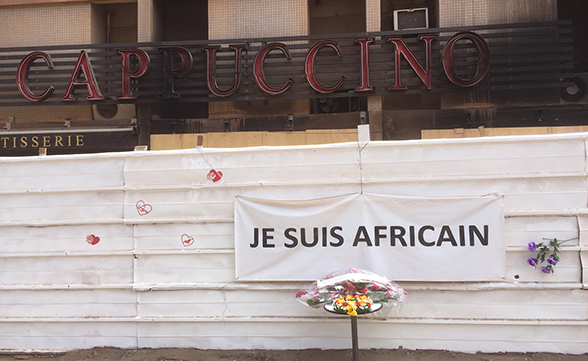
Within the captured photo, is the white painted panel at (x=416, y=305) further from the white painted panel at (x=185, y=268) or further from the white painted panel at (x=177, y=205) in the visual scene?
the white painted panel at (x=177, y=205)

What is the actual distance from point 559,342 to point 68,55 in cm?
1239

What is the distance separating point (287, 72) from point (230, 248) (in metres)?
7.10

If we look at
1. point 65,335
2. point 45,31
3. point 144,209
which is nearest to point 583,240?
point 144,209

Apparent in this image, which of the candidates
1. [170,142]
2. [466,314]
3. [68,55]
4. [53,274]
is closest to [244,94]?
[170,142]

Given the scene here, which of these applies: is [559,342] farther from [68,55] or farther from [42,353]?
[68,55]

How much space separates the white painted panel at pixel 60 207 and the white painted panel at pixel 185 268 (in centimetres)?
75

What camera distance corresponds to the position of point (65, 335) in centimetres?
544

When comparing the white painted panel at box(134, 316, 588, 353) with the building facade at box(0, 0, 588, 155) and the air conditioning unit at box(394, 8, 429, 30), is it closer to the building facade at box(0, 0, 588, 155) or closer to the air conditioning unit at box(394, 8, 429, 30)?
the building facade at box(0, 0, 588, 155)

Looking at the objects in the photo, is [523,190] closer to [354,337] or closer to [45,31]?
[354,337]

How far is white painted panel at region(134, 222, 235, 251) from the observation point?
17.1 feet

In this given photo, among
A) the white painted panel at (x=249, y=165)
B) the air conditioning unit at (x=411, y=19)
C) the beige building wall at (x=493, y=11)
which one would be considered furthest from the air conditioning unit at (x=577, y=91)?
the white painted panel at (x=249, y=165)

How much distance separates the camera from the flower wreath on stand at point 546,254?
4.73 meters

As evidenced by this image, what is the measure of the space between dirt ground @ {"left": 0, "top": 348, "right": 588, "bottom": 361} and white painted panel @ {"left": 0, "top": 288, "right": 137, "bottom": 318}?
1.57 ft

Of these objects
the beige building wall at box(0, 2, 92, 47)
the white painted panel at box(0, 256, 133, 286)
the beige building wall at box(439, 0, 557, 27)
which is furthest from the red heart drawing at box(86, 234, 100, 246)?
the beige building wall at box(439, 0, 557, 27)
